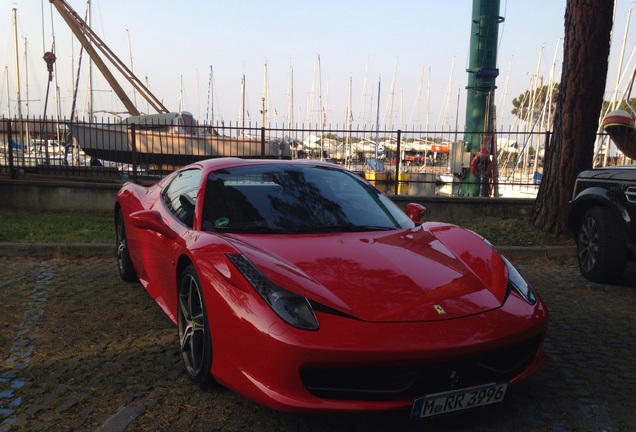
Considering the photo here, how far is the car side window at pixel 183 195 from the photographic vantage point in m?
3.74

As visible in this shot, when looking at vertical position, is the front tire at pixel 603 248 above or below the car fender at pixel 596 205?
below

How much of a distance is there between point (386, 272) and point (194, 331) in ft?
3.72

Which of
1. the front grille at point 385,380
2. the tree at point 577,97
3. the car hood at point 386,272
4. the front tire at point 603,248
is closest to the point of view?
the front grille at point 385,380

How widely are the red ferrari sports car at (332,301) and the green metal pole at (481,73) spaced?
9587 mm

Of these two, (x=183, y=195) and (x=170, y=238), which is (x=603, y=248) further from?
(x=170, y=238)

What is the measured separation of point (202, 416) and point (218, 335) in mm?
Result: 418

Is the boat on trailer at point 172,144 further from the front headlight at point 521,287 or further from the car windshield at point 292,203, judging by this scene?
the front headlight at point 521,287

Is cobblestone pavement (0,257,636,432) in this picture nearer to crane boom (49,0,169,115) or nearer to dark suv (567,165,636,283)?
dark suv (567,165,636,283)

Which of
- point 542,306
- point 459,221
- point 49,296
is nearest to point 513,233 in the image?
point 459,221

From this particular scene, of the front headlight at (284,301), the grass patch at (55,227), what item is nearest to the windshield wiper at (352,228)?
the front headlight at (284,301)

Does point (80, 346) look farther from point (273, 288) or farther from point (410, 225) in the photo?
point (410, 225)

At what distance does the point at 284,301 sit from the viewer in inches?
101

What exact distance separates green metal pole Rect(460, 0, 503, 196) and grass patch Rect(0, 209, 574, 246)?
357 cm

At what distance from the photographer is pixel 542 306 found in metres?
2.98
